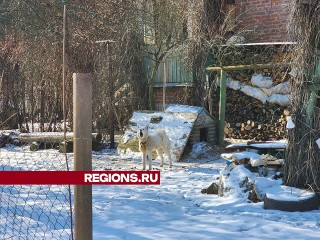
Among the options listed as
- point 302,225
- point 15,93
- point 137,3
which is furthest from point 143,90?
point 302,225

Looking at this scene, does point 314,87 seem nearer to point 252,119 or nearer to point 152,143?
point 152,143

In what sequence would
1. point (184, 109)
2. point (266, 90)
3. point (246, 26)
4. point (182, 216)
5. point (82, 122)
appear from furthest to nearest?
point (246, 26) < point (266, 90) < point (184, 109) < point (182, 216) < point (82, 122)

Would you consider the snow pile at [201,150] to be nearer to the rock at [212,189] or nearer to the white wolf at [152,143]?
the white wolf at [152,143]

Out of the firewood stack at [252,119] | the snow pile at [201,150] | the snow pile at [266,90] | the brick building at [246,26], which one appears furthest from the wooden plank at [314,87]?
the brick building at [246,26]

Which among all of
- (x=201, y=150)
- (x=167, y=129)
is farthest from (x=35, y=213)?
(x=201, y=150)

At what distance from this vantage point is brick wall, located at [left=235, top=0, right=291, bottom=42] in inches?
498

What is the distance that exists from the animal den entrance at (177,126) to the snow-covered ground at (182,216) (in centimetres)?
255

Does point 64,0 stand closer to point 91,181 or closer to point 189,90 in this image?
point 189,90

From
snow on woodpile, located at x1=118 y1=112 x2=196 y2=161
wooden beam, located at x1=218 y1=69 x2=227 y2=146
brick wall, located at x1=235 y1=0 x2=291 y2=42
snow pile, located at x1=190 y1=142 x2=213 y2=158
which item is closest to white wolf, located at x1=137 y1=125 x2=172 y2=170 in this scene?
snow on woodpile, located at x1=118 y1=112 x2=196 y2=161

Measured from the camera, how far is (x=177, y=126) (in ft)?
35.7

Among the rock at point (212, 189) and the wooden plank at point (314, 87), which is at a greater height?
the wooden plank at point (314, 87)

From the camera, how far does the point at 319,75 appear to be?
20.0 feet

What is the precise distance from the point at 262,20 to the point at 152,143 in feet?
18.6

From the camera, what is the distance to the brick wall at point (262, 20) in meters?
12.7
